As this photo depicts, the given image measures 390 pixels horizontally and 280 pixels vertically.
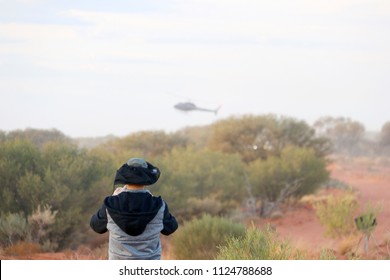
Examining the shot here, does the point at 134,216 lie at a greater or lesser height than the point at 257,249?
greater

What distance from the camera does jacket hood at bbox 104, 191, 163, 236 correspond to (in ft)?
19.0

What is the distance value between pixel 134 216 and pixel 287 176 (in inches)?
813

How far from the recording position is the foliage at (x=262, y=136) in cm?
3259

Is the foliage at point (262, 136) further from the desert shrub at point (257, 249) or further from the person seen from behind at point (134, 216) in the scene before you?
the person seen from behind at point (134, 216)

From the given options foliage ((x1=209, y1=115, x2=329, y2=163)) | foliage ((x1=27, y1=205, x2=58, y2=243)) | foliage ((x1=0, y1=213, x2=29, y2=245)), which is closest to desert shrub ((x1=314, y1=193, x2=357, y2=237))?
foliage ((x1=27, y1=205, x2=58, y2=243))

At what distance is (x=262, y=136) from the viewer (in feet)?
108

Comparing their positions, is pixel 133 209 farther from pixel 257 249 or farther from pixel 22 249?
pixel 22 249

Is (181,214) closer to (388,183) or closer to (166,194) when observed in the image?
(166,194)

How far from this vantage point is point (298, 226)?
2138cm

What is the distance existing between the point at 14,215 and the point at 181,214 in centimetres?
A: 646

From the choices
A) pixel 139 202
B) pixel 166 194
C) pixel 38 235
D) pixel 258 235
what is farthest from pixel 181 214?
pixel 139 202

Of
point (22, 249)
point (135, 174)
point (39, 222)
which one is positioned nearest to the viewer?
point (135, 174)

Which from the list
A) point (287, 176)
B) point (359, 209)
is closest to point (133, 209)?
point (359, 209)

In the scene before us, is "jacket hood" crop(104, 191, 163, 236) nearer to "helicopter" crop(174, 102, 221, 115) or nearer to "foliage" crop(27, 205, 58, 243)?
"foliage" crop(27, 205, 58, 243)
